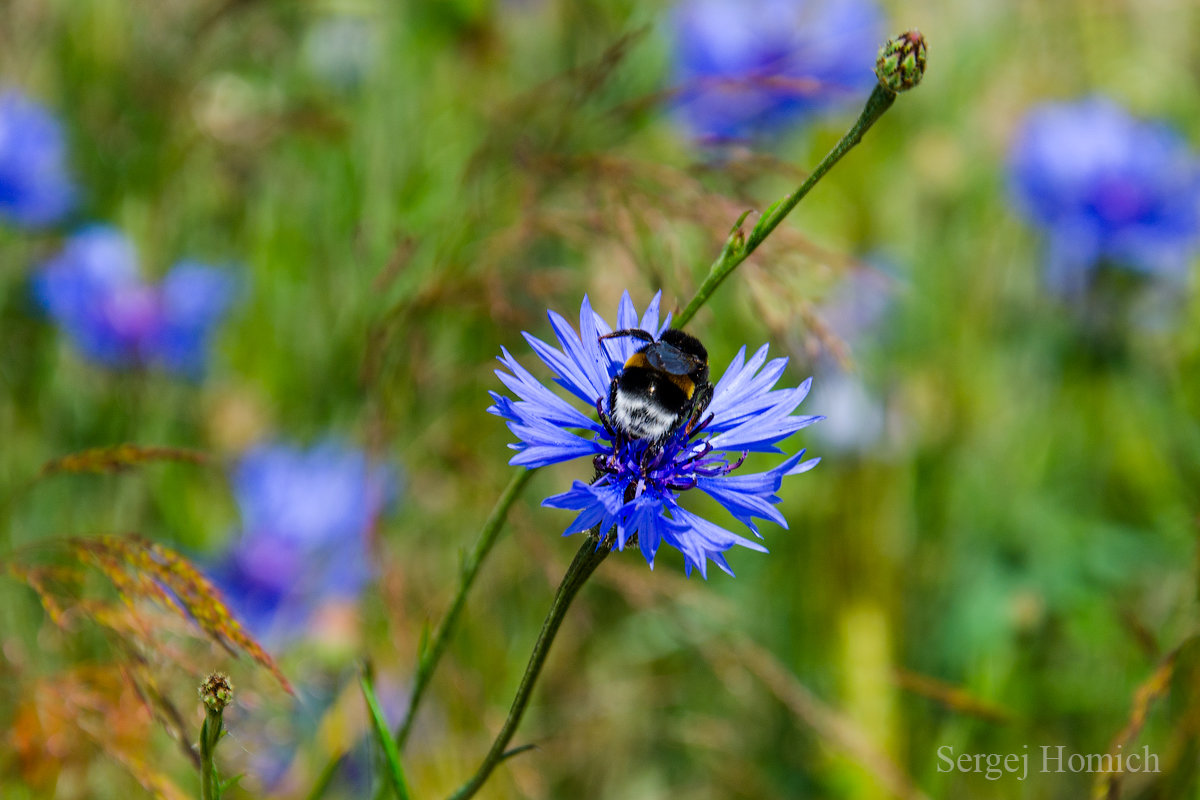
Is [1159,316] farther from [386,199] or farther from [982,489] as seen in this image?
[386,199]

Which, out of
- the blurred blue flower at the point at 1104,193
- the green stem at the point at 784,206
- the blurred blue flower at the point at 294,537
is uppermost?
the blurred blue flower at the point at 1104,193

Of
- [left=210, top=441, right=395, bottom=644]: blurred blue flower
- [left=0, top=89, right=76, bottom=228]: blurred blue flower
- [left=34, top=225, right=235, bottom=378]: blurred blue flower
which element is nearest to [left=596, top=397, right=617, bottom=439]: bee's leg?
[left=210, top=441, right=395, bottom=644]: blurred blue flower

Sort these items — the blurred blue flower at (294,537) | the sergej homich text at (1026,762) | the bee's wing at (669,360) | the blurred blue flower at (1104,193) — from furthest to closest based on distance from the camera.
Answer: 1. the blurred blue flower at (1104,193)
2. the blurred blue flower at (294,537)
3. the sergej homich text at (1026,762)
4. the bee's wing at (669,360)

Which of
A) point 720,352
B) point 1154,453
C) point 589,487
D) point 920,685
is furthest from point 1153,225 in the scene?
point 589,487

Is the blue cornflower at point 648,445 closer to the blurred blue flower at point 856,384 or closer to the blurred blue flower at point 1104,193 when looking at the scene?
the blurred blue flower at point 856,384

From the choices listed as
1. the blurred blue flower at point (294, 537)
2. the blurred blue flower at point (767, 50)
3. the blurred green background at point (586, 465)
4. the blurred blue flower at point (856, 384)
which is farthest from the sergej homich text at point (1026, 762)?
the blurred blue flower at point (767, 50)

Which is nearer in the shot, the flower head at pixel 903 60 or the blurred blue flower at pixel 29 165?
the flower head at pixel 903 60
